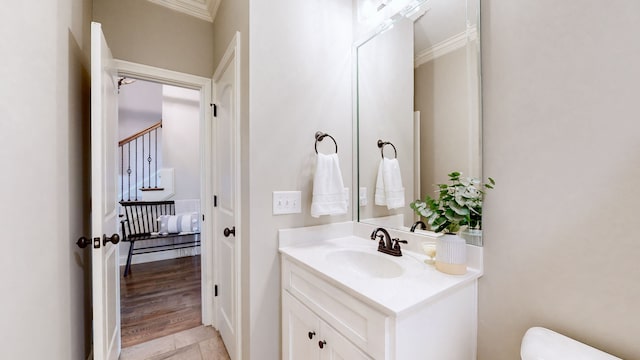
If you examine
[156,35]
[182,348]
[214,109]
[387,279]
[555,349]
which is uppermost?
[156,35]

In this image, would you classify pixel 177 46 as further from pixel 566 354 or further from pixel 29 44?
pixel 566 354

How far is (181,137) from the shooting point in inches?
173

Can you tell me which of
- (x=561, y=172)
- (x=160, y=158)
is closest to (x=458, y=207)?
(x=561, y=172)

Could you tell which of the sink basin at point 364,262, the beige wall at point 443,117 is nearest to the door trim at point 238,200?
the sink basin at point 364,262

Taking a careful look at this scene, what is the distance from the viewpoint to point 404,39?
149cm

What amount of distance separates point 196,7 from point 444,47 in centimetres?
206

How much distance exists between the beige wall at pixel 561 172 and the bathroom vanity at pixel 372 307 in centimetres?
19

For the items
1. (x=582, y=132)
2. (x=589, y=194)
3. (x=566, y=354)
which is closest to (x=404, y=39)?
Result: (x=582, y=132)

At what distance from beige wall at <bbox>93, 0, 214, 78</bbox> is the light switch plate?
4.82 ft

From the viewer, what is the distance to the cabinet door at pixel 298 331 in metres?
1.14

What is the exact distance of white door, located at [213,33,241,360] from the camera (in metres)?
1.61

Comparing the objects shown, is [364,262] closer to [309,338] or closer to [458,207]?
[309,338]

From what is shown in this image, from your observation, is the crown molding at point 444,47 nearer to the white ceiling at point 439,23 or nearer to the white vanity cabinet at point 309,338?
the white ceiling at point 439,23

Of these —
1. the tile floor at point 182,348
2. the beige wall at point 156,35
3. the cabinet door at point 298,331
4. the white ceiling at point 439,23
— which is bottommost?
the tile floor at point 182,348
